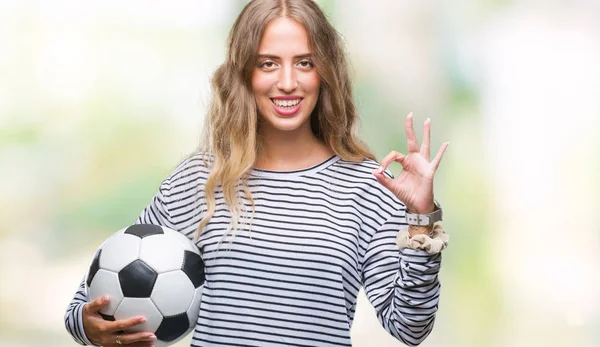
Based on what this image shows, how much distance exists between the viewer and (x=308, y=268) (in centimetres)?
226

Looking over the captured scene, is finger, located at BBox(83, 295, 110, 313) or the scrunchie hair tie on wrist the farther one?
finger, located at BBox(83, 295, 110, 313)

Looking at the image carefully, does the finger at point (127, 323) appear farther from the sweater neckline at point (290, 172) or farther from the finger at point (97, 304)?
the sweater neckline at point (290, 172)

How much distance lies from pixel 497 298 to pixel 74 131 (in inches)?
89.8

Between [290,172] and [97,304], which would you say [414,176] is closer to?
[290,172]

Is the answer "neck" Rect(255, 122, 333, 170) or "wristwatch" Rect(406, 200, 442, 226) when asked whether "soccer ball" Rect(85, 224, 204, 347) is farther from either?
"wristwatch" Rect(406, 200, 442, 226)

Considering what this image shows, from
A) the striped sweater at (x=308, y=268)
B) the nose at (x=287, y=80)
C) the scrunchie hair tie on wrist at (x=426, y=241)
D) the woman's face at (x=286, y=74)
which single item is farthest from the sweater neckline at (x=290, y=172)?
the scrunchie hair tie on wrist at (x=426, y=241)

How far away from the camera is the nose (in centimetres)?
229

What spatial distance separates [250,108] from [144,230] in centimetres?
39

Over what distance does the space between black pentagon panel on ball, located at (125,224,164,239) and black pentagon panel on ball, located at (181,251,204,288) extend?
0.11 m

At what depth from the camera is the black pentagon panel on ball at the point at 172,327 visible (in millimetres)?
2291

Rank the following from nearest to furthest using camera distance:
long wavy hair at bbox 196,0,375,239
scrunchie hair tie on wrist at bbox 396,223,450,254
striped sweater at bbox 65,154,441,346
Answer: scrunchie hair tie on wrist at bbox 396,223,450,254, striped sweater at bbox 65,154,441,346, long wavy hair at bbox 196,0,375,239

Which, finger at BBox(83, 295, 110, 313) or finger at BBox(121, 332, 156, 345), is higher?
finger at BBox(83, 295, 110, 313)

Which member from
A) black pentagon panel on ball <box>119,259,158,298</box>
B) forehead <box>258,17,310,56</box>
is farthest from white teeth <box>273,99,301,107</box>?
black pentagon panel on ball <box>119,259,158,298</box>

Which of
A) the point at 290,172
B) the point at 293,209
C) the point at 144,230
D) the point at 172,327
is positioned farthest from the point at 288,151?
the point at 172,327
